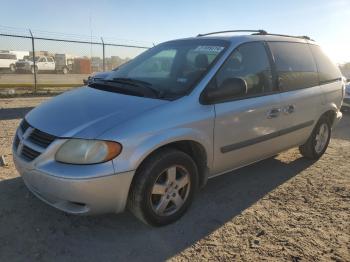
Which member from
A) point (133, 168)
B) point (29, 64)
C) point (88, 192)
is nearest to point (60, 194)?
point (88, 192)

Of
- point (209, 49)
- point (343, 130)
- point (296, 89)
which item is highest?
point (209, 49)

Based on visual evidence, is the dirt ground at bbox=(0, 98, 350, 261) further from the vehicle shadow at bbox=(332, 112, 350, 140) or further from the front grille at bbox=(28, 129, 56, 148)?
the vehicle shadow at bbox=(332, 112, 350, 140)

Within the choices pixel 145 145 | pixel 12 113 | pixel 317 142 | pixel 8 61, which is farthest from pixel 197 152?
pixel 8 61

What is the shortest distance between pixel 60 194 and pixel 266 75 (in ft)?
8.58

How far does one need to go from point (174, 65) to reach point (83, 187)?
1.87 meters

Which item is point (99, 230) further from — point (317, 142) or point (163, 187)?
point (317, 142)

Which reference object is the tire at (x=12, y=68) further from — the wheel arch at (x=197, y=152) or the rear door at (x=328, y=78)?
the wheel arch at (x=197, y=152)

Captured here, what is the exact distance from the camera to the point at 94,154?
292 cm

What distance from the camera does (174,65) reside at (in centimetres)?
416

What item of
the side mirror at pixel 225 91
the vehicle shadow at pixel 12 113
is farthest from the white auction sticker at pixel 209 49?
the vehicle shadow at pixel 12 113

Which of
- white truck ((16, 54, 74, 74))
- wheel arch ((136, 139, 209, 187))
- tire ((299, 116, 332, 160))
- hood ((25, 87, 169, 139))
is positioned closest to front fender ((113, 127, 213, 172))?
wheel arch ((136, 139, 209, 187))

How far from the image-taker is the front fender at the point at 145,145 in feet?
9.72

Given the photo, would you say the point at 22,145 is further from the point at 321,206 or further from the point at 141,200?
the point at 321,206

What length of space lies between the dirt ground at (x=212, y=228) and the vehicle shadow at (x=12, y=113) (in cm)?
378
